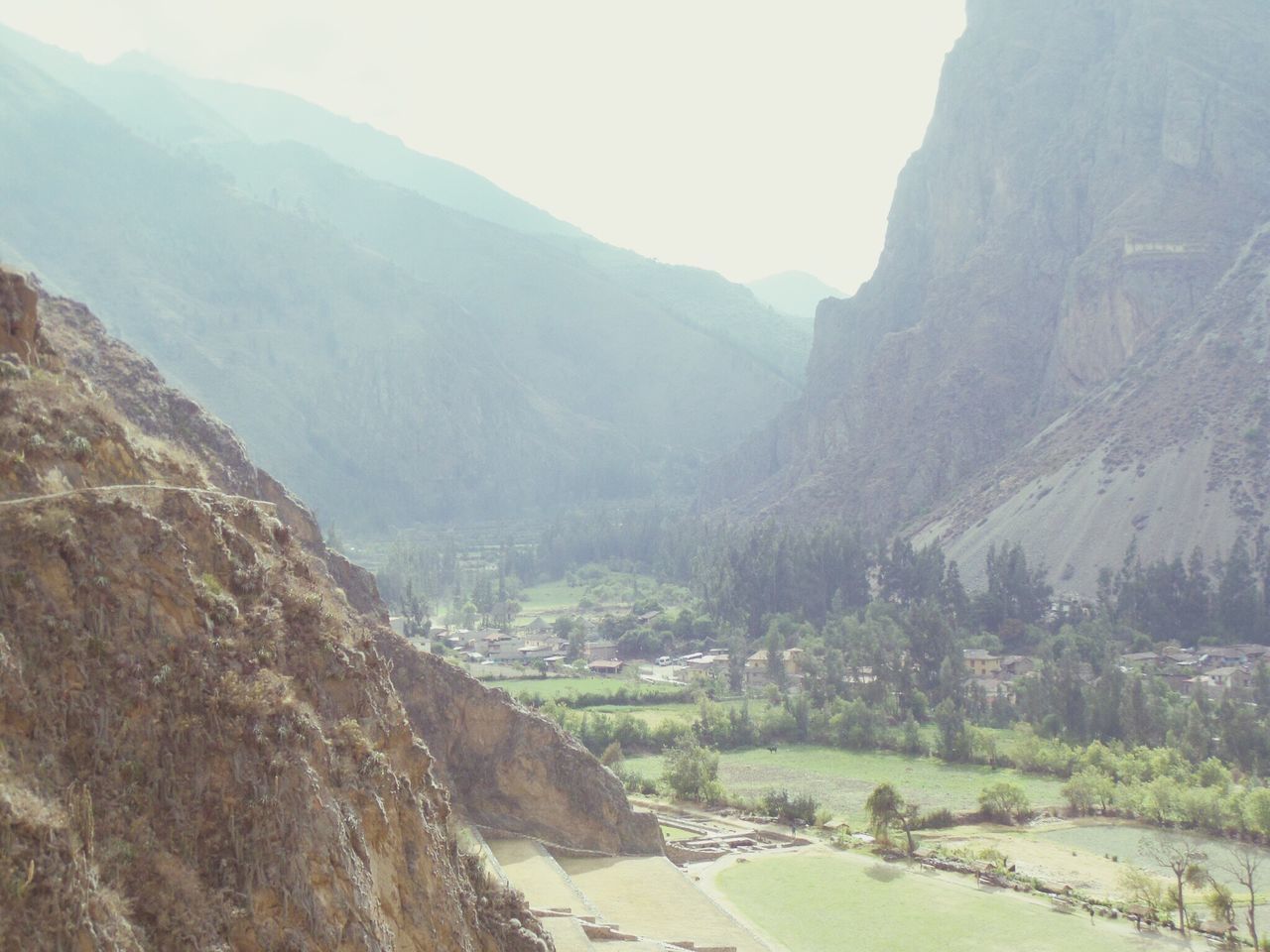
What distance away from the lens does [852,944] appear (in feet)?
116

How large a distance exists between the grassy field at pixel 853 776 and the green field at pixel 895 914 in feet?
34.1

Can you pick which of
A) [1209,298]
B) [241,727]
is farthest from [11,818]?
[1209,298]

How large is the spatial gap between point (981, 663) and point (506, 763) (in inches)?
2464

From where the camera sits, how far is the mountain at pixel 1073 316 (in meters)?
117

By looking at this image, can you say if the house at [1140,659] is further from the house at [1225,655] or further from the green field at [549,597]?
the green field at [549,597]

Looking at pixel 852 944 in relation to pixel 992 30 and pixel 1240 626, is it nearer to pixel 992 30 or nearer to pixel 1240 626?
pixel 1240 626

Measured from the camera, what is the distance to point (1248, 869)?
40.5m

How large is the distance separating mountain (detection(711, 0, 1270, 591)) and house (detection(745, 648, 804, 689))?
31.6 meters

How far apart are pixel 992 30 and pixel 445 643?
144 meters

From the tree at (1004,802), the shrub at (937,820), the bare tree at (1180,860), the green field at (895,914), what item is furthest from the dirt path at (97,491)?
the tree at (1004,802)

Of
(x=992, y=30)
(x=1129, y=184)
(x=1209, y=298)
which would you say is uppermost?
(x=992, y=30)

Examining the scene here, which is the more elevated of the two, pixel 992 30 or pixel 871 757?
pixel 992 30

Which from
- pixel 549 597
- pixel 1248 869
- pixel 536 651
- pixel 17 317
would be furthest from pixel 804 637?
pixel 17 317

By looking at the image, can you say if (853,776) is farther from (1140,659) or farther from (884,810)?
(1140,659)
